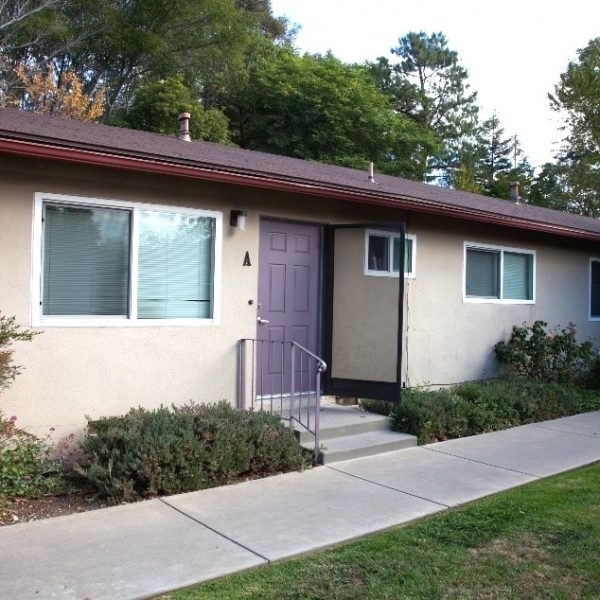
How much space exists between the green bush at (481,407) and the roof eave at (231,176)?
2226mm

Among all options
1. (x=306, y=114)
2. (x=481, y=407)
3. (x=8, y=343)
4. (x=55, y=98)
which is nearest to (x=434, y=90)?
(x=306, y=114)

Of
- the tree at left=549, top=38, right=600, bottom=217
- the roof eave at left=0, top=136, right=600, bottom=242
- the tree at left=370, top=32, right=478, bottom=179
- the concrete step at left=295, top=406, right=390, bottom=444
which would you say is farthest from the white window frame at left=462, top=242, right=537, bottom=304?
the tree at left=370, top=32, right=478, bottom=179

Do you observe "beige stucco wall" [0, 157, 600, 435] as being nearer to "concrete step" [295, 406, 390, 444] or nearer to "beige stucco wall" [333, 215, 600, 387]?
"beige stucco wall" [333, 215, 600, 387]

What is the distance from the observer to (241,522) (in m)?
4.65

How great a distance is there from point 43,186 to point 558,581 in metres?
4.84

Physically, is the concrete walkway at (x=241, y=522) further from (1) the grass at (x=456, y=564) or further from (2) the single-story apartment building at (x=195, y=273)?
(2) the single-story apartment building at (x=195, y=273)

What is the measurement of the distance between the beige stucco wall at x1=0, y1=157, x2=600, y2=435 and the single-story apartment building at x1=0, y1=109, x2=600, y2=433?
13 mm

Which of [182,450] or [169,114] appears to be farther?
[169,114]

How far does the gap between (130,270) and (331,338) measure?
2621 millimetres

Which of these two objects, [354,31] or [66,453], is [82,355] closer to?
[66,453]

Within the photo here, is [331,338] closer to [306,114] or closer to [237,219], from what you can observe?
[237,219]

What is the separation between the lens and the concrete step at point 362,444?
6.27m

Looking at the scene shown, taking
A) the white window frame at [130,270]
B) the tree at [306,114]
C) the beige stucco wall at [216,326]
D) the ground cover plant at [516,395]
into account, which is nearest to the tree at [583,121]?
the tree at [306,114]

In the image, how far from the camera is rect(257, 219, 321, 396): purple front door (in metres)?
7.32
